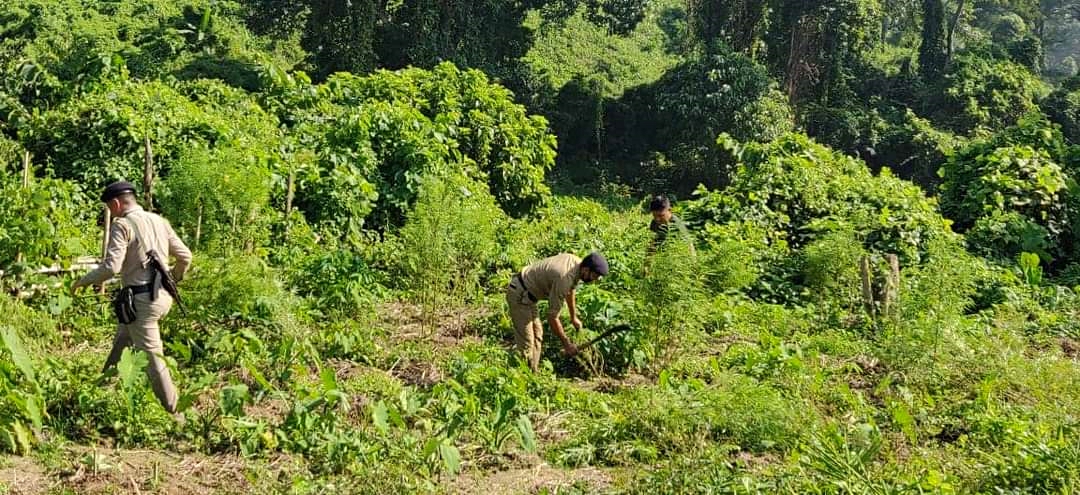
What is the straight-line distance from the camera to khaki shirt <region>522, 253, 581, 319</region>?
706 centimetres

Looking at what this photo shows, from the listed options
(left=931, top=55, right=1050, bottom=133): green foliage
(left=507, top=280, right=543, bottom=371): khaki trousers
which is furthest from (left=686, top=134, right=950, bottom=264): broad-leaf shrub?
(left=931, top=55, right=1050, bottom=133): green foliage

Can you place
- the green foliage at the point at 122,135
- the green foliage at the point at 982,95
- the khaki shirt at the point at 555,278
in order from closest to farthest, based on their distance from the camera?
the khaki shirt at the point at 555,278 → the green foliage at the point at 122,135 → the green foliage at the point at 982,95

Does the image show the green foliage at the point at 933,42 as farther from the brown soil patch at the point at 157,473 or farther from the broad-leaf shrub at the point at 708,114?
the brown soil patch at the point at 157,473

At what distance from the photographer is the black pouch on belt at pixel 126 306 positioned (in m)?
5.87

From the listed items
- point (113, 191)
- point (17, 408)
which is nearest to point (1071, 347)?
point (113, 191)

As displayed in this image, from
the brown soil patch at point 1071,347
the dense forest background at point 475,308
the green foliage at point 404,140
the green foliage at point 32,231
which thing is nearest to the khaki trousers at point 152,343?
the dense forest background at point 475,308

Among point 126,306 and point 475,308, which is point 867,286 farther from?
point 126,306

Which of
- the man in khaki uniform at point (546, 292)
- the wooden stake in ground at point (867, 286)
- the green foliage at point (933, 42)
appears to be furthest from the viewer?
the green foliage at point (933, 42)

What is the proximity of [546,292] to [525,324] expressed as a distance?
0.34 m

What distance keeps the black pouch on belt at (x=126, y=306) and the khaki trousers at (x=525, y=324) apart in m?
2.69

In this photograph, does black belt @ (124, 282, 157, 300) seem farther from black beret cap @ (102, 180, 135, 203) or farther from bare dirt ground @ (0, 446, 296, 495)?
bare dirt ground @ (0, 446, 296, 495)

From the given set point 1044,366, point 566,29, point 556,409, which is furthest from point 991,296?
point 566,29

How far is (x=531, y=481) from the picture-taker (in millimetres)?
5766

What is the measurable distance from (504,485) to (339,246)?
569cm
